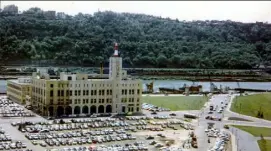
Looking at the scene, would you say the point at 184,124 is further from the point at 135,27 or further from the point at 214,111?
the point at 135,27

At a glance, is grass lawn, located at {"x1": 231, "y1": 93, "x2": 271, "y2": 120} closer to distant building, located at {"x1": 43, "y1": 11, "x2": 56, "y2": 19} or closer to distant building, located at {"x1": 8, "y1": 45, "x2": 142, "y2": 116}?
distant building, located at {"x1": 8, "y1": 45, "x2": 142, "y2": 116}

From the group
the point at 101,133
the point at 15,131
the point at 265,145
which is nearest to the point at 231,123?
the point at 265,145

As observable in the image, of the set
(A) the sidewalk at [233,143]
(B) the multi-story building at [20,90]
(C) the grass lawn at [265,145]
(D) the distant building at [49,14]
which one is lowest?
(C) the grass lawn at [265,145]

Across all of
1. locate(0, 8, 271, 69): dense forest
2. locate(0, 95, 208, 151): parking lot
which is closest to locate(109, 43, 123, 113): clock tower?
locate(0, 95, 208, 151): parking lot

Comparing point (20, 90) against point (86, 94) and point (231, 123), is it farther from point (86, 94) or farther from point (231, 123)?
point (231, 123)

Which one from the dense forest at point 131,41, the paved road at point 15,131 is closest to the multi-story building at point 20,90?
the paved road at point 15,131

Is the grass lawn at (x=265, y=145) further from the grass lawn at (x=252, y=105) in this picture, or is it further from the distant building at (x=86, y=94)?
the distant building at (x=86, y=94)
